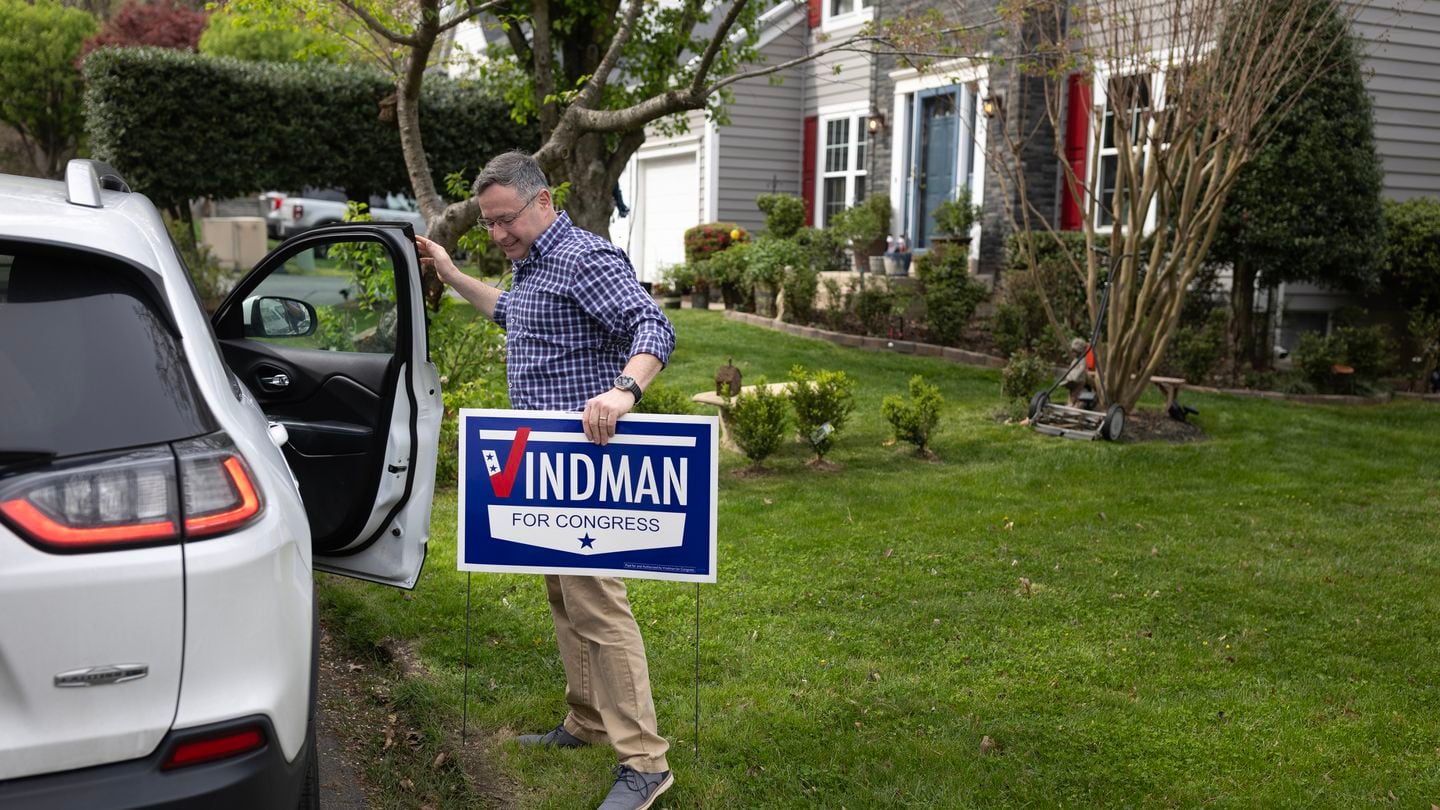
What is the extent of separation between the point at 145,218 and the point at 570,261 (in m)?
1.16

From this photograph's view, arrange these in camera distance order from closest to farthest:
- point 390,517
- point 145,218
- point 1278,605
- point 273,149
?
1. point 145,218
2. point 390,517
3. point 1278,605
4. point 273,149

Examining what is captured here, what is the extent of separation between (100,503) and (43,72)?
27030 millimetres

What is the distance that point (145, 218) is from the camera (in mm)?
2934

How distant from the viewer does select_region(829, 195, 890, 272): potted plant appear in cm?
1684

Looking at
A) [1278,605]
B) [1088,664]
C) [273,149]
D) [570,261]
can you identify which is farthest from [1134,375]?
[273,149]

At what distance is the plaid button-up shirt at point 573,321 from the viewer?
3541mm

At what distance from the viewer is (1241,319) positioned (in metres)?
12.4

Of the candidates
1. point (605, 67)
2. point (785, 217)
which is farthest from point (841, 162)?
point (605, 67)

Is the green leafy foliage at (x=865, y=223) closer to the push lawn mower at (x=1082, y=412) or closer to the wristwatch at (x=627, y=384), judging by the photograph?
the push lawn mower at (x=1082, y=412)

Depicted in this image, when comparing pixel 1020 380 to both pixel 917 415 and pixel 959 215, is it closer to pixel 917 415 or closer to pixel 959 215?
pixel 917 415

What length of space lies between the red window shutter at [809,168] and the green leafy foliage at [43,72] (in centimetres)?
1505

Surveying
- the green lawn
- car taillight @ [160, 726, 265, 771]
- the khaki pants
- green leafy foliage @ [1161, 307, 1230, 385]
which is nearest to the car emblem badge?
car taillight @ [160, 726, 265, 771]

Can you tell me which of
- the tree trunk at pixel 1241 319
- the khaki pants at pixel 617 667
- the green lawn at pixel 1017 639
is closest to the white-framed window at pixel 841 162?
the tree trunk at pixel 1241 319

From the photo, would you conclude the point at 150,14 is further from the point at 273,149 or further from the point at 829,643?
the point at 829,643
